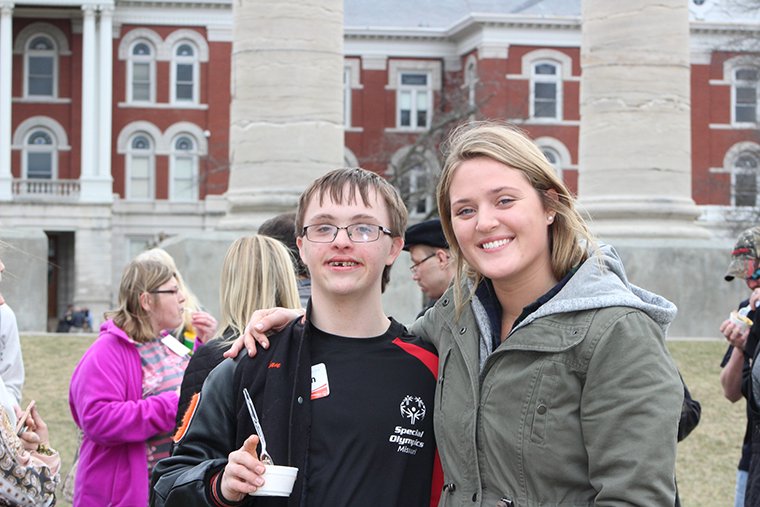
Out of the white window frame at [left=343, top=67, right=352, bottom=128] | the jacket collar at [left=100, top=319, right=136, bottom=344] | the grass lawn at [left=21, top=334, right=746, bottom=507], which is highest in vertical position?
the white window frame at [left=343, top=67, right=352, bottom=128]


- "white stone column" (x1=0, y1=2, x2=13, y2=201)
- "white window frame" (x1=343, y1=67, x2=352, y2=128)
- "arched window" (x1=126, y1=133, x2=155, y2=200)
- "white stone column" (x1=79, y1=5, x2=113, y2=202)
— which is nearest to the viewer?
"white stone column" (x1=0, y1=2, x2=13, y2=201)

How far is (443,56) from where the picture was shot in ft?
123

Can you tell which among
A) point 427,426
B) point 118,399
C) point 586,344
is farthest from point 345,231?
point 118,399

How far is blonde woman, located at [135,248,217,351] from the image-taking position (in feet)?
16.0

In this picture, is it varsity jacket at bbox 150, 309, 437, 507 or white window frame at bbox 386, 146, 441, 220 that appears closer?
varsity jacket at bbox 150, 309, 437, 507

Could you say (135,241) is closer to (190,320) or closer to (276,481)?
(190,320)

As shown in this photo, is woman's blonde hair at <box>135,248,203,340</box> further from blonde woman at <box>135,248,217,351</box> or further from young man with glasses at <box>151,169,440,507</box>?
young man with glasses at <box>151,169,440,507</box>

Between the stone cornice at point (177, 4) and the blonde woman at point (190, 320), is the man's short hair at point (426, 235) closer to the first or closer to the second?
the blonde woman at point (190, 320)

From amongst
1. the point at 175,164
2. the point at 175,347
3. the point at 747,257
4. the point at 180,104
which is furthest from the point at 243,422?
the point at 180,104

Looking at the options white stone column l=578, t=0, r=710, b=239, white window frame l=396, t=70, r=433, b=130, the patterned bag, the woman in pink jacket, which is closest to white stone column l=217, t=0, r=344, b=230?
white stone column l=578, t=0, r=710, b=239

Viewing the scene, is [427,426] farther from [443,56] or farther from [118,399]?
[443,56]

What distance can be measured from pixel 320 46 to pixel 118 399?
788 centimetres

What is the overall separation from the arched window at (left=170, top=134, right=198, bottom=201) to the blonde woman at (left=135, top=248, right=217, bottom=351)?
31.1m

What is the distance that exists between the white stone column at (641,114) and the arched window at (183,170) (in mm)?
26360
